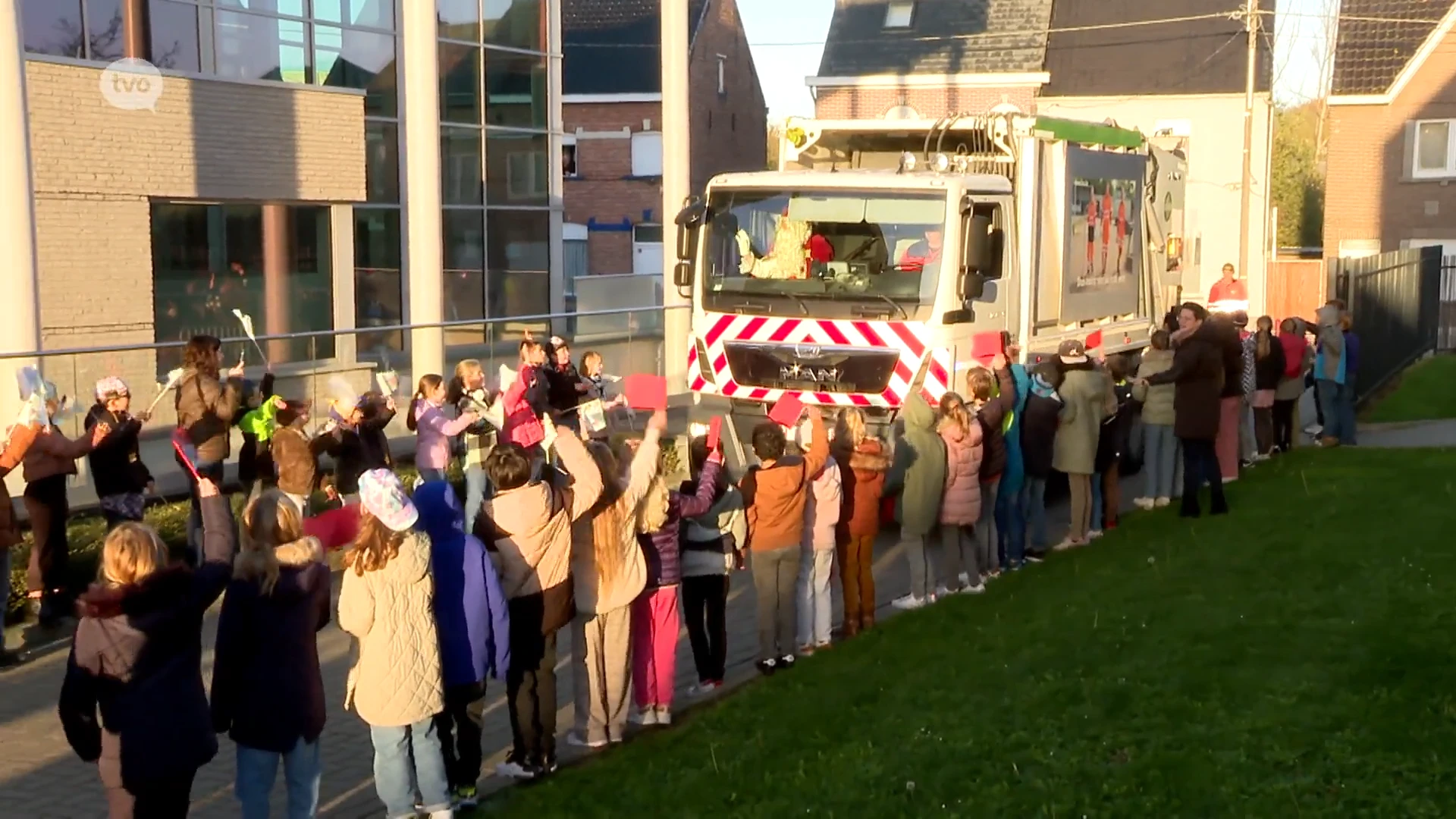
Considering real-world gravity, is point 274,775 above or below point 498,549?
below

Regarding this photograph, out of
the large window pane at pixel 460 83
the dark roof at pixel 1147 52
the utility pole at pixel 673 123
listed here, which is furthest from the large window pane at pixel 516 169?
the dark roof at pixel 1147 52

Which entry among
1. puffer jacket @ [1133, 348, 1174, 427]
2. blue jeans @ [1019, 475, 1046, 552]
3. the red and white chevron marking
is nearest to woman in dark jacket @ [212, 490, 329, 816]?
the red and white chevron marking

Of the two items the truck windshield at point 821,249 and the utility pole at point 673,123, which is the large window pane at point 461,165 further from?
the truck windshield at point 821,249

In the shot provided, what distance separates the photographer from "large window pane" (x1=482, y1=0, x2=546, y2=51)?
26.0 metres

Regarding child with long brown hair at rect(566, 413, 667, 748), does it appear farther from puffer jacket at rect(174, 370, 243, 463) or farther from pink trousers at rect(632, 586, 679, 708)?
puffer jacket at rect(174, 370, 243, 463)

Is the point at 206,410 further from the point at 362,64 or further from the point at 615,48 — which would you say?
the point at 615,48

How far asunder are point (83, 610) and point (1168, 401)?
11.2m

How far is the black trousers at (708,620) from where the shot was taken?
8.93m

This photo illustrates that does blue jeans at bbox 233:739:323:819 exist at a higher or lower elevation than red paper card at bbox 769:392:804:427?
lower

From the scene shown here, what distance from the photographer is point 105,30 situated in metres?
17.8

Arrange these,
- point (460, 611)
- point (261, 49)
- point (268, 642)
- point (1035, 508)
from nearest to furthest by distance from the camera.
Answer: point (268, 642) → point (460, 611) → point (1035, 508) → point (261, 49)

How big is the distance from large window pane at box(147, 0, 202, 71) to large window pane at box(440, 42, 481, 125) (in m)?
5.84

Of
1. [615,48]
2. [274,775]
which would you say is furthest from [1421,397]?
[615,48]

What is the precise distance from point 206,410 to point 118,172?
704 cm
